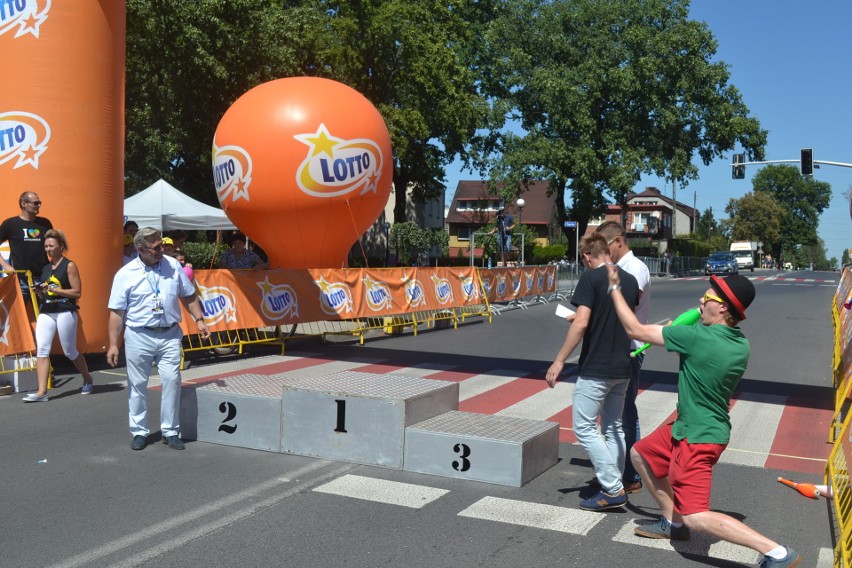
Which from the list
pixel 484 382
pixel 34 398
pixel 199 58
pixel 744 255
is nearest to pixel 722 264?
pixel 744 255

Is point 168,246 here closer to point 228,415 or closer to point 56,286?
point 56,286

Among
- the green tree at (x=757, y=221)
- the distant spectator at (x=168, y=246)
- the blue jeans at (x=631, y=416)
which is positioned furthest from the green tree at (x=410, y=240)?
the green tree at (x=757, y=221)

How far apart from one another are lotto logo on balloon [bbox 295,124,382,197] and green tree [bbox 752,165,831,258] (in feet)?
428

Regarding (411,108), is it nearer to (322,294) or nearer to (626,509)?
(322,294)

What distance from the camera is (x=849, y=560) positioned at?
169 inches

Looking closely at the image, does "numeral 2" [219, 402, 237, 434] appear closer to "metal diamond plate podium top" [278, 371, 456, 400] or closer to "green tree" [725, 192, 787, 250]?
"metal diamond plate podium top" [278, 371, 456, 400]

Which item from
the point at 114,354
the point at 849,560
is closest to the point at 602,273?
the point at 849,560

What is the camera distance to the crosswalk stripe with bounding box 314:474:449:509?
5816 mm

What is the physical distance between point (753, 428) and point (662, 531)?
3.95m

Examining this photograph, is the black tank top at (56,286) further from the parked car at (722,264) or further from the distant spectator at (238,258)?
the parked car at (722,264)

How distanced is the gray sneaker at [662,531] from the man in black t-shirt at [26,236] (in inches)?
331

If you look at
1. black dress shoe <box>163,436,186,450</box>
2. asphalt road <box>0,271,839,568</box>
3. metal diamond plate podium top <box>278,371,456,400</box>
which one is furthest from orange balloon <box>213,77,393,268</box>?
black dress shoe <box>163,436,186,450</box>

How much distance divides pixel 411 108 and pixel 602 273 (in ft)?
99.9

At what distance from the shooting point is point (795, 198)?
450ft
